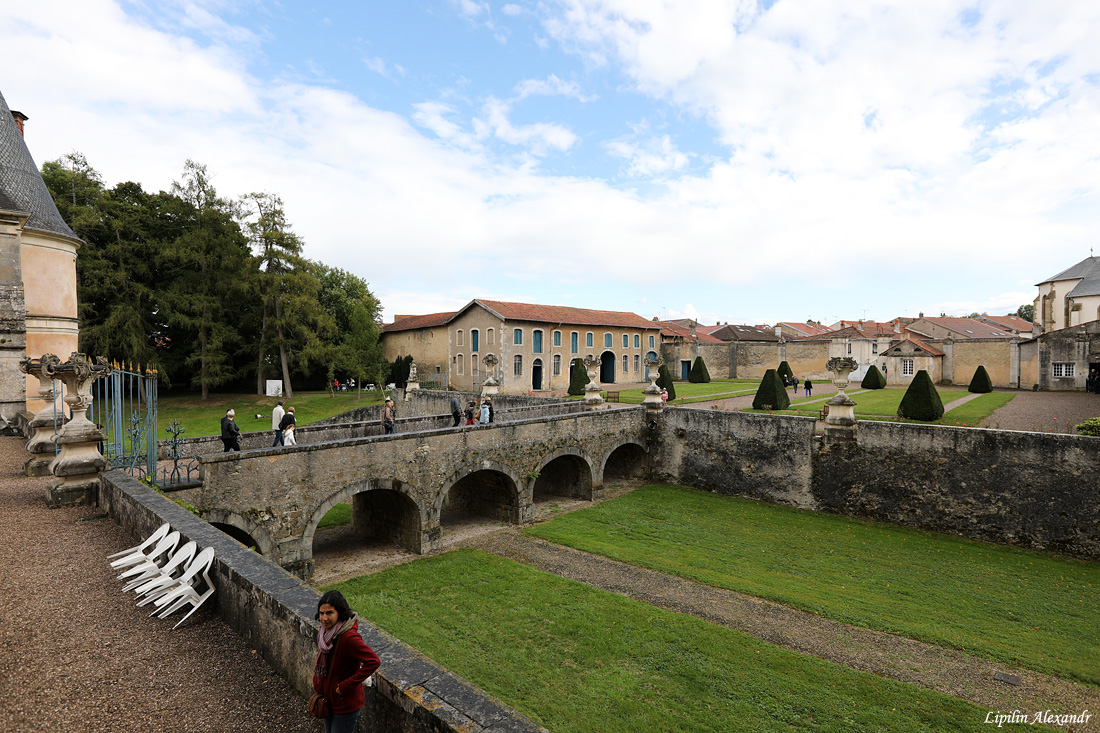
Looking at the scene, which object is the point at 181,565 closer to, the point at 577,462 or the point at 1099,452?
the point at 577,462

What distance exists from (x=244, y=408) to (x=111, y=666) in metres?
32.4

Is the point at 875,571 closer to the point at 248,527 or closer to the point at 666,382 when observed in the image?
the point at 248,527

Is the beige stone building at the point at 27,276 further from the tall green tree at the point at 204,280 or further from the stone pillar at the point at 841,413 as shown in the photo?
the stone pillar at the point at 841,413

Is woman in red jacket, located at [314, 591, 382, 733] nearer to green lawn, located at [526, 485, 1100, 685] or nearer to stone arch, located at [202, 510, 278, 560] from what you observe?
stone arch, located at [202, 510, 278, 560]

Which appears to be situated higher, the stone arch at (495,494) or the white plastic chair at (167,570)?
the white plastic chair at (167,570)

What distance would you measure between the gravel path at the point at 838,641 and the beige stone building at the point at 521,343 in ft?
71.2

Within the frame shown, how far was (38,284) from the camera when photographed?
1578 cm

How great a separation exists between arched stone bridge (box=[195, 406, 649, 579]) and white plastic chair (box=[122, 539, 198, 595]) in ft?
18.9

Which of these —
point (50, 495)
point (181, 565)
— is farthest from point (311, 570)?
point (181, 565)

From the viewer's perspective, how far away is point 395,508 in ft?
50.6

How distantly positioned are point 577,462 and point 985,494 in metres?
12.6

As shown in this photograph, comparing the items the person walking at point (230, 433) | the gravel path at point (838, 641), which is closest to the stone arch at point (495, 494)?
the gravel path at point (838, 641)

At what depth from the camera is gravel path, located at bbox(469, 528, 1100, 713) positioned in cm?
848

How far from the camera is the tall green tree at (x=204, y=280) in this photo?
31975 mm
